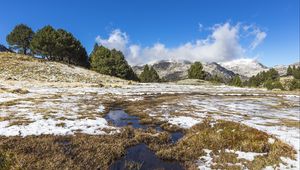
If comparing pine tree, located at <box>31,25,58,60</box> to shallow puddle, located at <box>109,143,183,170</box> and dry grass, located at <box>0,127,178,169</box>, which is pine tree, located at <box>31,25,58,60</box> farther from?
shallow puddle, located at <box>109,143,183,170</box>

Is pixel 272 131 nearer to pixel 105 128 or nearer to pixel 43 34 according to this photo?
pixel 105 128

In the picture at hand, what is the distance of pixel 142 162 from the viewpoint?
11.7 metres

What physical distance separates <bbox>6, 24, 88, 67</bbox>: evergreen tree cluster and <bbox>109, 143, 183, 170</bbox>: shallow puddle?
81.3m

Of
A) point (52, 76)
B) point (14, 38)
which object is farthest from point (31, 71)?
A: point (14, 38)

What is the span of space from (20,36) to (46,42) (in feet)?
52.3

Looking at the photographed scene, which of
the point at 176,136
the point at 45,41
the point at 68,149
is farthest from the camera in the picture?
the point at 45,41

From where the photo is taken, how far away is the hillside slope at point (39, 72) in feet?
214

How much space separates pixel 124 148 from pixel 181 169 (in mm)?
3654

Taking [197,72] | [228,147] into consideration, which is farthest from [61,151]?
[197,72]

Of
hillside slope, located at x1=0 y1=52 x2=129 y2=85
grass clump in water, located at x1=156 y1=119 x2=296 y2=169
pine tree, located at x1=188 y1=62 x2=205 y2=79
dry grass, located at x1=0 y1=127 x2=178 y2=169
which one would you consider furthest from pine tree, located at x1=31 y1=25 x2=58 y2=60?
grass clump in water, located at x1=156 y1=119 x2=296 y2=169

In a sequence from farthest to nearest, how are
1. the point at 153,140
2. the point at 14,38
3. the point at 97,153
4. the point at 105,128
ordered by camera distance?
the point at 14,38, the point at 105,128, the point at 153,140, the point at 97,153

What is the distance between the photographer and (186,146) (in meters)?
14.0

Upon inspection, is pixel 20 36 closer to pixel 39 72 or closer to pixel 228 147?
pixel 39 72

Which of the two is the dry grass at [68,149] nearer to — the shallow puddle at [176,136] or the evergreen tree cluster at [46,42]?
the shallow puddle at [176,136]
